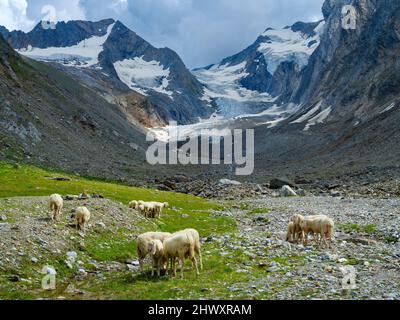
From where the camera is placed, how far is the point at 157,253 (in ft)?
73.1

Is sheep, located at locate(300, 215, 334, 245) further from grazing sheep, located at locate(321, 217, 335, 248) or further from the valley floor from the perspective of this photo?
the valley floor

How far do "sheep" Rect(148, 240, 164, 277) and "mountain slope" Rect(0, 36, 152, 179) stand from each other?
66328 millimetres

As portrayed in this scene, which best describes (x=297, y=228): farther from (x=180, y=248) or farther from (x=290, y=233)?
(x=180, y=248)

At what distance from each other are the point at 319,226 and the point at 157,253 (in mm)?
12442

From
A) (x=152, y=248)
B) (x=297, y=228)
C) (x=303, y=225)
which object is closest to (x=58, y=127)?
(x=297, y=228)

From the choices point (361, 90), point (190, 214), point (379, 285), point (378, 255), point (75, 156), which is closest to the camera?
point (379, 285)

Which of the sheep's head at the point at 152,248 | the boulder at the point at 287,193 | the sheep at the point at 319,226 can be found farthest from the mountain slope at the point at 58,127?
the sheep's head at the point at 152,248

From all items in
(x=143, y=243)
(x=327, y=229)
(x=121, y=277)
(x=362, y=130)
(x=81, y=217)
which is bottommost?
(x=121, y=277)

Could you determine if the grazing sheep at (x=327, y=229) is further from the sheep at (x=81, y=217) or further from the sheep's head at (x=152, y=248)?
the sheep at (x=81, y=217)

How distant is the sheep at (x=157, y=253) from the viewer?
21920 millimetres
